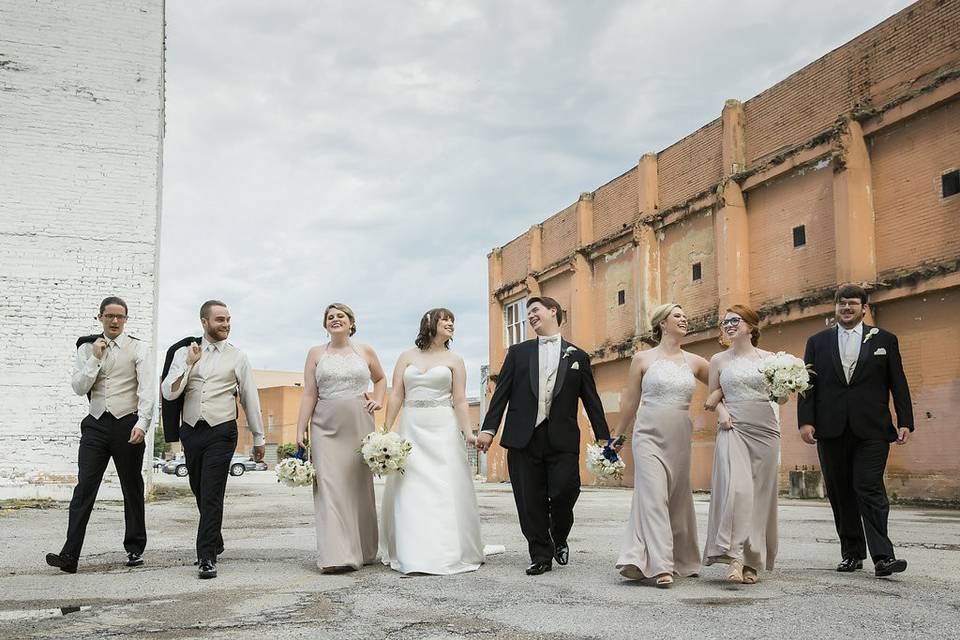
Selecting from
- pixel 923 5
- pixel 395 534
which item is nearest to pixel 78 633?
pixel 395 534

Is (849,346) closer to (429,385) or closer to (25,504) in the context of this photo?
(429,385)

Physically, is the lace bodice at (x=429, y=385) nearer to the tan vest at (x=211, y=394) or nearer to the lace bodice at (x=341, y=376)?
the lace bodice at (x=341, y=376)

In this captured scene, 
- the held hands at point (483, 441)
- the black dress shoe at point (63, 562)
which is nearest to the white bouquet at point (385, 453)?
the held hands at point (483, 441)

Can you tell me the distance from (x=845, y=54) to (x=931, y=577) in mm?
14865

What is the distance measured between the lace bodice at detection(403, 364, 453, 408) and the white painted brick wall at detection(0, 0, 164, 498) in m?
9.96

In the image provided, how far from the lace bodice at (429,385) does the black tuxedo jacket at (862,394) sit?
9.09 ft

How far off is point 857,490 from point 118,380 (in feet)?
18.7

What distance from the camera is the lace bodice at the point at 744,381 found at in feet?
22.9

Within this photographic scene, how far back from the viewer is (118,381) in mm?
7645

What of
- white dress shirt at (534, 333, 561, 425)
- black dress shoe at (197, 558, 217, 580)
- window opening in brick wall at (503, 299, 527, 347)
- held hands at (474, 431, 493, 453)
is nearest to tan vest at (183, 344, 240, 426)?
black dress shoe at (197, 558, 217, 580)

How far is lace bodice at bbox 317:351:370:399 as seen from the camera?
780 centimetres

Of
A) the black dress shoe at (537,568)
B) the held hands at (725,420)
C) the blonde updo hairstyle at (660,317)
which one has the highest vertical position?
the blonde updo hairstyle at (660,317)

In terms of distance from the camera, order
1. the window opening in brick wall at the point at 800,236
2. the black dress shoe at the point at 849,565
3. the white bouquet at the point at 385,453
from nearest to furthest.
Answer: the black dress shoe at the point at 849,565, the white bouquet at the point at 385,453, the window opening in brick wall at the point at 800,236

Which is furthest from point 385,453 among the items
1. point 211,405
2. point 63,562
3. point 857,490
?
point 857,490
